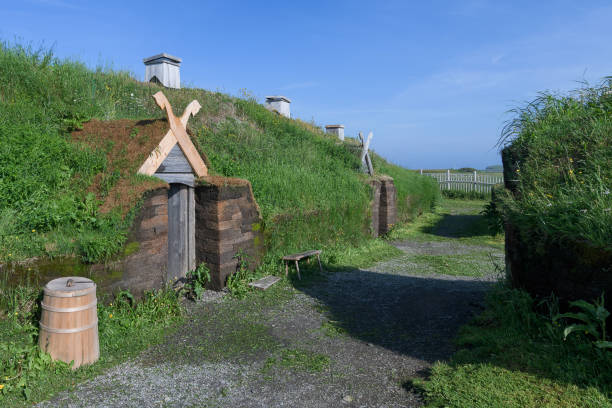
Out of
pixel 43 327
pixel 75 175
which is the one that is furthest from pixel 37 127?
pixel 43 327

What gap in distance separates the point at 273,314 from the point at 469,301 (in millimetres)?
3129

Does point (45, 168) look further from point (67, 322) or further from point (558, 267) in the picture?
point (558, 267)

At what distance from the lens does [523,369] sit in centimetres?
371

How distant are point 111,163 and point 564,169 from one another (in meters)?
6.38

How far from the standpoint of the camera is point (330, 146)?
13.7 m

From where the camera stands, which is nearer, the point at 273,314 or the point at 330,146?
the point at 273,314

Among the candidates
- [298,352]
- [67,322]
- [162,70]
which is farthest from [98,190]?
[162,70]

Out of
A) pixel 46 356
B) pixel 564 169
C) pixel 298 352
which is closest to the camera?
pixel 46 356

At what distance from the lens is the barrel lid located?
12.9 ft

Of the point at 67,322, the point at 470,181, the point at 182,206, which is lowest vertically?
the point at 67,322

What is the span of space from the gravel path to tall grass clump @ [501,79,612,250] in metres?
1.76

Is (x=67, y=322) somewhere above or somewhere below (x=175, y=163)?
below

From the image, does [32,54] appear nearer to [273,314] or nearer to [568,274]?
[273,314]

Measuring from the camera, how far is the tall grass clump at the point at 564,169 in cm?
409
